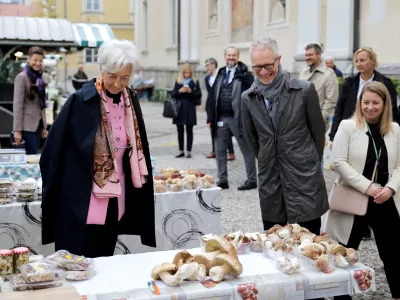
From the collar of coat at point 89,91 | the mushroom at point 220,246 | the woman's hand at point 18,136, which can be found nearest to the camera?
the mushroom at point 220,246

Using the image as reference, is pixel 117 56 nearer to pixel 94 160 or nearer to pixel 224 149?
pixel 94 160

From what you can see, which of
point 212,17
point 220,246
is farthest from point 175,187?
point 212,17

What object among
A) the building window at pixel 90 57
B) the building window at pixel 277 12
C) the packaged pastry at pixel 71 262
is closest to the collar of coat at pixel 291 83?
the packaged pastry at pixel 71 262

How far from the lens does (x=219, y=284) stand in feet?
9.80

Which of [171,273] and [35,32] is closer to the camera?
[171,273]

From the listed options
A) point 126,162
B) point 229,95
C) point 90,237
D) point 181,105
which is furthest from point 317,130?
point 181,105

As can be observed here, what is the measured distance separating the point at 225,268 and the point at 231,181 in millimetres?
7102

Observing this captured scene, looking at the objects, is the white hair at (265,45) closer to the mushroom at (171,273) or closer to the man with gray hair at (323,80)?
the mushroom at (171,273)

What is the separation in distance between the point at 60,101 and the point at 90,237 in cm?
1268

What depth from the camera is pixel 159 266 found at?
3.04 meters

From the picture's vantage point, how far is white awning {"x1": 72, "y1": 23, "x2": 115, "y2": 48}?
19031 millimetres

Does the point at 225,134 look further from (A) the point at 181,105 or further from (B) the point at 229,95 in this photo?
(A) the point at 181,105

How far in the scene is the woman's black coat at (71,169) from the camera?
3729mm

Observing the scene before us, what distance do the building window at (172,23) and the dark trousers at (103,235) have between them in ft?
88.5
